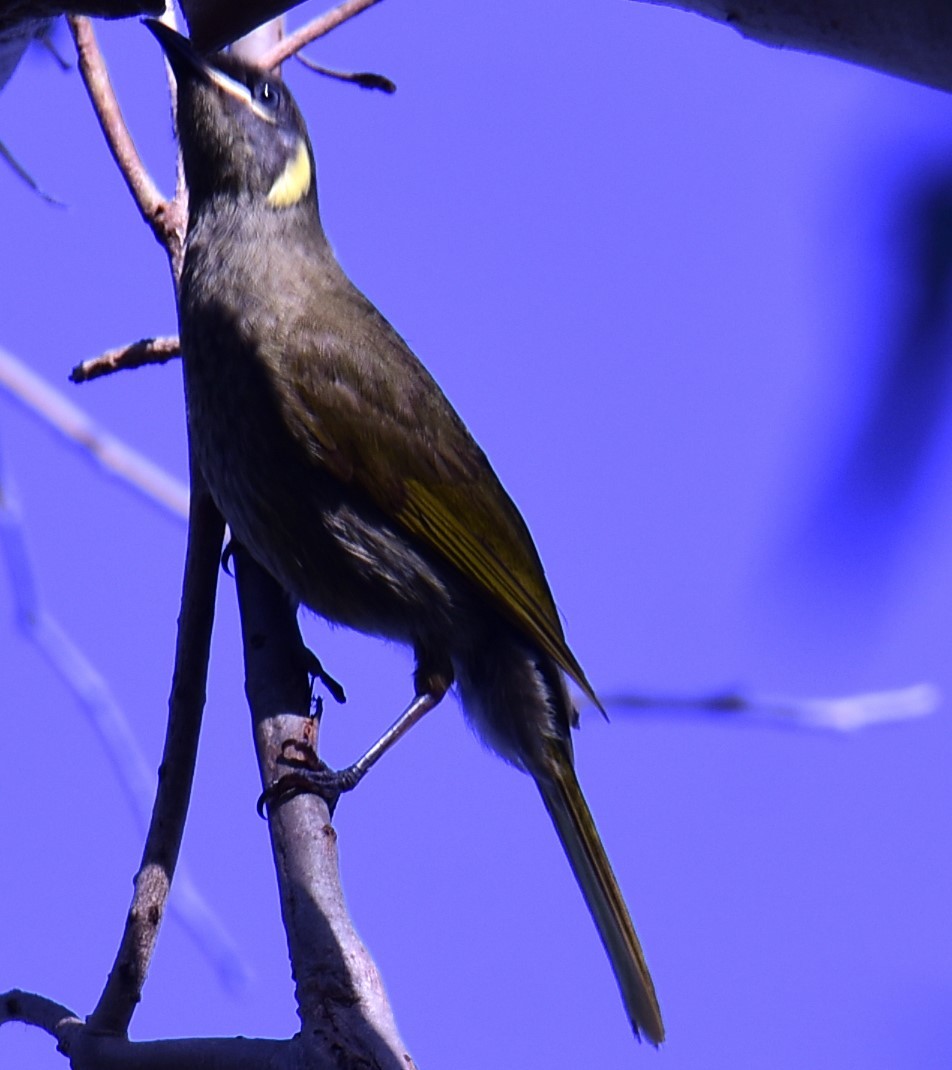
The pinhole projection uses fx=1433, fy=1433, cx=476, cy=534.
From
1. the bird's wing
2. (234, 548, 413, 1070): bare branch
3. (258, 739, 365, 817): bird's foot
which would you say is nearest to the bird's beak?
the bird's wing

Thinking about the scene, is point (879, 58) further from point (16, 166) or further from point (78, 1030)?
point (16, 166)

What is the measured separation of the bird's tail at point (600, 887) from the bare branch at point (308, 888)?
768 mm

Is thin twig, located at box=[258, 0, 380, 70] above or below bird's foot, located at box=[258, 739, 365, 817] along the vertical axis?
above

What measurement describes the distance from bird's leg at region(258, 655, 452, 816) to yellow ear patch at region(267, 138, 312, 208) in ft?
4.11

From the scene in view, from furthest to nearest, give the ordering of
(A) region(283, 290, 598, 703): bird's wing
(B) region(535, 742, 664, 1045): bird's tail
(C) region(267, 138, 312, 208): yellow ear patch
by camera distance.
A: (C) region(267, 138, 312, 208): yellow ear patch
(A) region(283, 290, 598, 703): bird's wing
(B) region(535, 742, 664, 1045): bird's tail

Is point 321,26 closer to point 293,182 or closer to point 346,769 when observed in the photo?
point 293,182

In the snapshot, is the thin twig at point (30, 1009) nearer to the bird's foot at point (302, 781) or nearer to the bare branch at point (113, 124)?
the bird's foot at point (302, 781)

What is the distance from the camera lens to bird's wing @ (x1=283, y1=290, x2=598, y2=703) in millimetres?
3203

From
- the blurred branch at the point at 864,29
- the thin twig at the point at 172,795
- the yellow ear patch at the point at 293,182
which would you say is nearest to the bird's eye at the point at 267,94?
the yellow ear patch at the point at 293,182

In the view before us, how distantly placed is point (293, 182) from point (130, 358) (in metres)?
0.90

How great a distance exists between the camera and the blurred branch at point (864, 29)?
1.41 meters

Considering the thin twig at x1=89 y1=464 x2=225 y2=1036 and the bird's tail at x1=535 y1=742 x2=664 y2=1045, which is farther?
the bird's tail at x1=535 y1=742 x2=664 y2=1045

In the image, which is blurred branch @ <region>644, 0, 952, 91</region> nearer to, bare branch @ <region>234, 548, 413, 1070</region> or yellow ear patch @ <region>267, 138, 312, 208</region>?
bare branch @ <region>234, 548, 413, 1070</region>

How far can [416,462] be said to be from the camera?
332 centimetres
